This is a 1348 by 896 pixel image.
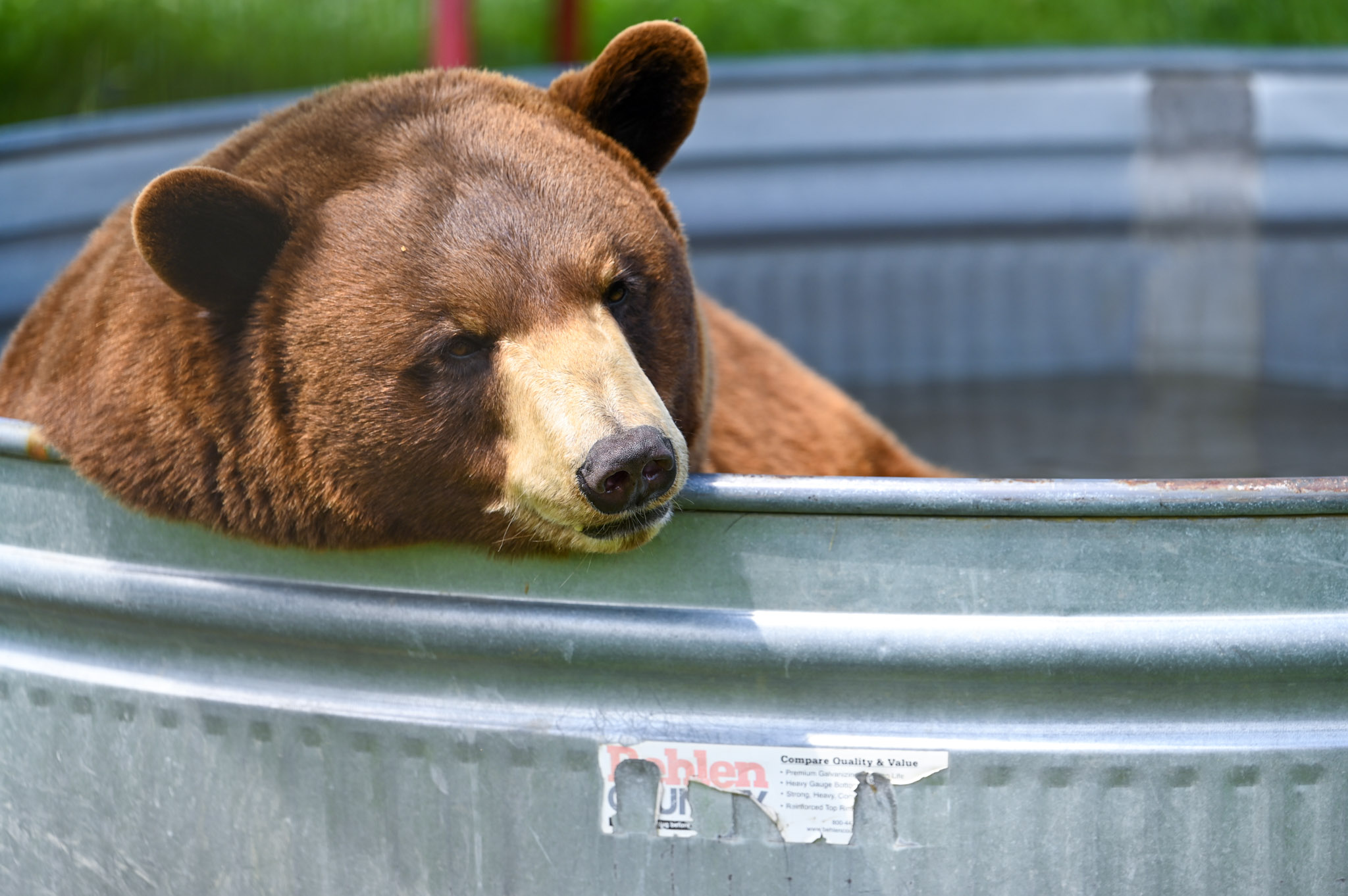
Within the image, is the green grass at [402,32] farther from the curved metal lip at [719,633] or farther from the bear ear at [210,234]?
the curved metal lip at [719,633]

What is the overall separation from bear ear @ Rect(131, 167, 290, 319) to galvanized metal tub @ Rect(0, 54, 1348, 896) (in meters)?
0.29

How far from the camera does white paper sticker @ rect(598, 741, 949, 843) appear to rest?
5.17ft

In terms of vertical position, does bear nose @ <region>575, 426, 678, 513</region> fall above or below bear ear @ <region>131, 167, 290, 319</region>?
below

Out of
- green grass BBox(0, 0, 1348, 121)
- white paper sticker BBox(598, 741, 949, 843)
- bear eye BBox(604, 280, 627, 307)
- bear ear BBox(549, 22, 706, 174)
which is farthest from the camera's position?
green grass BBox(0, 0, 1348, 121)

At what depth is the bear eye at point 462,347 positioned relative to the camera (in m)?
1.84

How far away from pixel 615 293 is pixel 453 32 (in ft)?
9.71

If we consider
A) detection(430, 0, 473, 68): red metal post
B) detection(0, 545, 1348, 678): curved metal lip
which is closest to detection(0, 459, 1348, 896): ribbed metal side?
detection(0, 545, 1348, 678): curved metal lip

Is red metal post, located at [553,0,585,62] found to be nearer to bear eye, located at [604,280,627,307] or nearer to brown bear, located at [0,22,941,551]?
brown bear, located at [0,22,941,551]

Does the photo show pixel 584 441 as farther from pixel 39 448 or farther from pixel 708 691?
pixel 39 448

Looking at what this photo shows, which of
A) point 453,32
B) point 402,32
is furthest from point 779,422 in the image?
point 402,32

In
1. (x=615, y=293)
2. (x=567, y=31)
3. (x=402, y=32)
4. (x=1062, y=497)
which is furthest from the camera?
(x=402, y=32)

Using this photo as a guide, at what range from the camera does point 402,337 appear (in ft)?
5.99

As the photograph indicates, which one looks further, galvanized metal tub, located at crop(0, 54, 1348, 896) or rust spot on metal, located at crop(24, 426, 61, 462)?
rust spot on metal, located at crop(24, 426, 61, 462)

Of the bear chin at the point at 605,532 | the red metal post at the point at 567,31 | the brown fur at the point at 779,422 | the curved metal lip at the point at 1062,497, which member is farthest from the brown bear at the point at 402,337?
the red metal post at the point at 567,31
